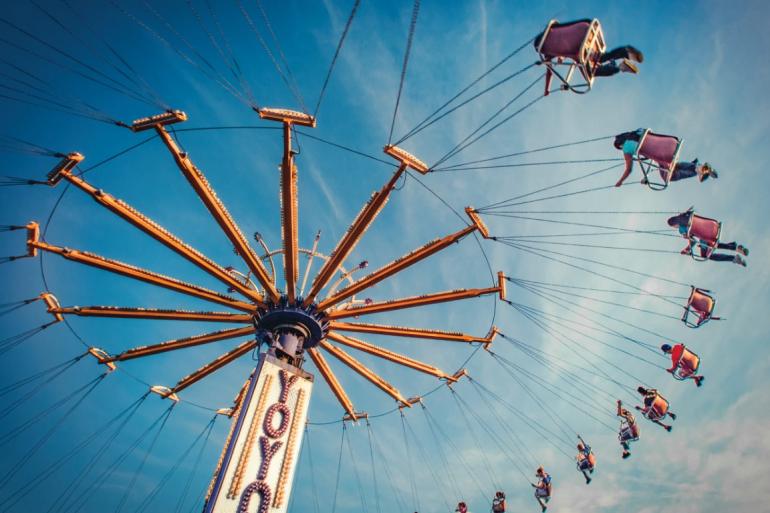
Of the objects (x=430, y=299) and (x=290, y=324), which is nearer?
(x=430, y=299)

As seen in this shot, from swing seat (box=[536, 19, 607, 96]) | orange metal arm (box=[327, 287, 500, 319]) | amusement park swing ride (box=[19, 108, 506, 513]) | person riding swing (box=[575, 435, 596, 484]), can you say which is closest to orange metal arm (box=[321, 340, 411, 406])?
amusement park swing ride (box=[19, 108, 506, 513])

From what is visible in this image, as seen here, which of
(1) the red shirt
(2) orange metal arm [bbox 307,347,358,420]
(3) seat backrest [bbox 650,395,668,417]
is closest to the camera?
(1) the red shirt

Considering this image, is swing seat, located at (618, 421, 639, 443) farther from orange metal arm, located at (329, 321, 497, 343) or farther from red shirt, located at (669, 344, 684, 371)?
orange metal arm, located at (329, 321, 497, 343)

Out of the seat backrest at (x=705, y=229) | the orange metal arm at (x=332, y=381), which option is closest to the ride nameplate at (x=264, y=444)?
the orange metal arm at (x=332, y=381)

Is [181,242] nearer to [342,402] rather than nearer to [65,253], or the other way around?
[65,253]

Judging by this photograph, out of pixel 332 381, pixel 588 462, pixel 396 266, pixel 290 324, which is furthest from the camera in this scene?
pixel 332 381

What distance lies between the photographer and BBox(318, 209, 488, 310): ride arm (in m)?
11.8

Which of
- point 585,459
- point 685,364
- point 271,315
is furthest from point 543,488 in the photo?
point 271,315

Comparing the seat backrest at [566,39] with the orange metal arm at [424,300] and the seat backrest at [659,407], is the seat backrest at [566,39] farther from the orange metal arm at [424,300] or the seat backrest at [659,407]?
the seat backrest at [659,407]

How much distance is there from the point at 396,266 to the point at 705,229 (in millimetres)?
10364

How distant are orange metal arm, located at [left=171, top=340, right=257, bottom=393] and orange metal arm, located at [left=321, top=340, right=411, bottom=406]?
314 cm

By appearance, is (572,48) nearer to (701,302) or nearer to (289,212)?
(289,212)

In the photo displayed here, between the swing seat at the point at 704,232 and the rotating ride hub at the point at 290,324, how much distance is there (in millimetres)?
13289

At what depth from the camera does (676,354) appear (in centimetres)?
1429
